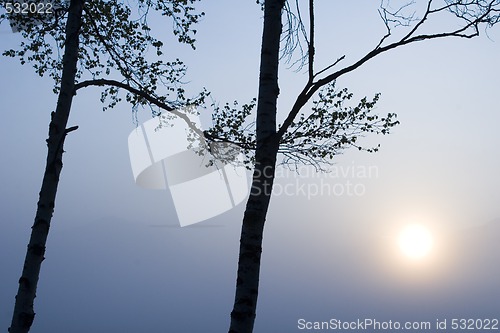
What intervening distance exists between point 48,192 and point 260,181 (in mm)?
3767

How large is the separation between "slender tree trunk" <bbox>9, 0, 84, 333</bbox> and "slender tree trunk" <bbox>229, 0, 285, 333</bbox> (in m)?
3.50

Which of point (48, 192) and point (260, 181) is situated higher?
point (48, 192)

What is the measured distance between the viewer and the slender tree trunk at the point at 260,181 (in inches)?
194

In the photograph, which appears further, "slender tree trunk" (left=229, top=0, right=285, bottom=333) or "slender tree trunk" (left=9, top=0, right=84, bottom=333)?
"slender tree trunk" (left=9, top=0, right=84, bottom=333)

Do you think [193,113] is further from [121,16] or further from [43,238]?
[43,238]

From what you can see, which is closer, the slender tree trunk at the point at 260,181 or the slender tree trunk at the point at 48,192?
the slender tree trunk at the point at 260,181

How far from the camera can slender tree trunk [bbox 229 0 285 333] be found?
16.2 ft

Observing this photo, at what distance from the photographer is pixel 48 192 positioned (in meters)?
7.30

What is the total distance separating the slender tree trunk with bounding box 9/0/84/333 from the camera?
6848 millimetres

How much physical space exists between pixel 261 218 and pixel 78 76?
24.0 feet

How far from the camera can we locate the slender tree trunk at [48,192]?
6.85m

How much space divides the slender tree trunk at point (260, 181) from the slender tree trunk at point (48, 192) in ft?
11.5

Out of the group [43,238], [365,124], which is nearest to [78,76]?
[43,238]

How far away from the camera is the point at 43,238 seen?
7.09 m
